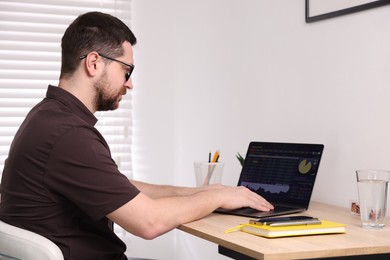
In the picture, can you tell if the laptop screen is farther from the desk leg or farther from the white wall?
the desk leg

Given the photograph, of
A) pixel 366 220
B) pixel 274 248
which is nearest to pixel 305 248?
pixel 274 248

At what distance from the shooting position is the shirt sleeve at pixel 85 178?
170 centimetres

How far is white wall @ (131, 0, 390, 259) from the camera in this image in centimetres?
214

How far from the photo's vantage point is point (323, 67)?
7.63ft

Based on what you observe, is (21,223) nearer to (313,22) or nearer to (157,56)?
(313,22)

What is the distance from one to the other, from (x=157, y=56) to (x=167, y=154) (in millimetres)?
496

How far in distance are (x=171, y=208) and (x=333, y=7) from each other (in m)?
0.95

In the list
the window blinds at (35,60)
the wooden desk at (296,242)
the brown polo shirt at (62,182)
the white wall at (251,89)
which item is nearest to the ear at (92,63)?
the brown polo shirt at (62,182)

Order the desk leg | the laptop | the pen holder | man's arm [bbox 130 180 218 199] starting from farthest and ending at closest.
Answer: the pen holder < man's arm [bbox 130 180 218 199] < the laptop < the desk leg

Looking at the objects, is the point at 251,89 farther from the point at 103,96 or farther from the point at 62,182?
the point at 62,182

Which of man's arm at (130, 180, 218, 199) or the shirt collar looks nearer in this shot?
the shirt collar

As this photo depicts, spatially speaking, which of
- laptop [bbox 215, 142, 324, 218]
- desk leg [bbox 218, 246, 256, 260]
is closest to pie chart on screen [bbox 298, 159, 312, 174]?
laptop [bbox 215, 142, 324, 218]

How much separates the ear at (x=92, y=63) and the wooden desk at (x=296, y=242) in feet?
1.73

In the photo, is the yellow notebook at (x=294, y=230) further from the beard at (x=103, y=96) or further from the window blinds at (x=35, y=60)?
the window blinds at (x=35, y=60)
